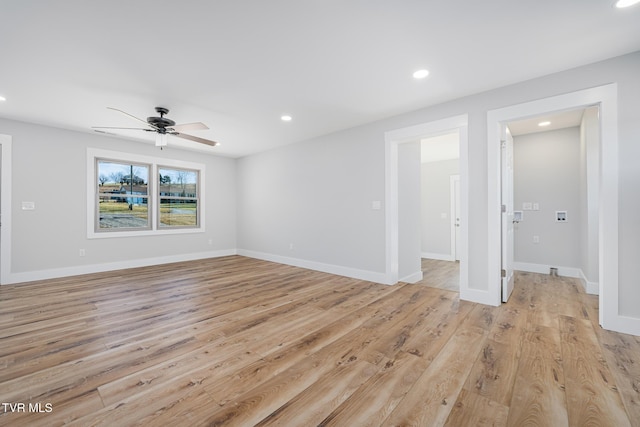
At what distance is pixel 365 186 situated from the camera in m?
4.43

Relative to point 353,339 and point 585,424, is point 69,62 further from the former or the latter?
point 585,424

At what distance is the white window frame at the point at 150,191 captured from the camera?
16.3 feet

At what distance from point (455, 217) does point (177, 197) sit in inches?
268

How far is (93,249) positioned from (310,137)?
4693 millimetres

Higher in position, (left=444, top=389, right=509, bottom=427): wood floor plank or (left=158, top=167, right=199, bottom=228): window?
(left=158, top=167, right=199, bottom=228): window

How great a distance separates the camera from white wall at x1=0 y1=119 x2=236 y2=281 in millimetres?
4305

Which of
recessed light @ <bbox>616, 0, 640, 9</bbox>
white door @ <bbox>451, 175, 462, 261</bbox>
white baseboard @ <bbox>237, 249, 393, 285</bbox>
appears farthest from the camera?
white door @ <bbox>451, 175, 462, 261</bbox>

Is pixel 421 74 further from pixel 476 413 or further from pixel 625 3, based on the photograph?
pixel 476 413

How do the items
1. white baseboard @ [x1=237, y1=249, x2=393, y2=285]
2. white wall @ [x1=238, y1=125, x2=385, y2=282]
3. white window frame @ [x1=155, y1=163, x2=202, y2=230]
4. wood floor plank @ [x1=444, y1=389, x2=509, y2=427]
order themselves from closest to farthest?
wood floor plank @ [x1=444, y1=389, x2=509, y2=427] → white baseboard @ [x1=237, y1=249, x2=393, y2=285] → white wall @ [x1=238, y1=125, x2=385, y2=282] → white window frame @ [x1=155, y1=163, x2=202, y2=230]

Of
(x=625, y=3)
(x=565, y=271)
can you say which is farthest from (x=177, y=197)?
(x=565, y=271)

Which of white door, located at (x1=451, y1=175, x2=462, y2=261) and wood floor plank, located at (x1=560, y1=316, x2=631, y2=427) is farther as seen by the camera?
white door, located at (x1=451, y1=175, x2=462, y2=261)

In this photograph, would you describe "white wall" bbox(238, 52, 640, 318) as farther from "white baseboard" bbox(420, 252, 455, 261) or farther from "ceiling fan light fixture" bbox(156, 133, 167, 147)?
"white baseboard" bbox(420, 252, 455, 261)

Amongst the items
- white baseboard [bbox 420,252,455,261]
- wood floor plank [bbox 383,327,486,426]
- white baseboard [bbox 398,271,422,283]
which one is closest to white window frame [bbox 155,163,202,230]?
white baseboard [bbox 398,271,422,283]

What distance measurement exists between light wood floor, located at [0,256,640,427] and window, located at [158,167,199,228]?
107 inches
